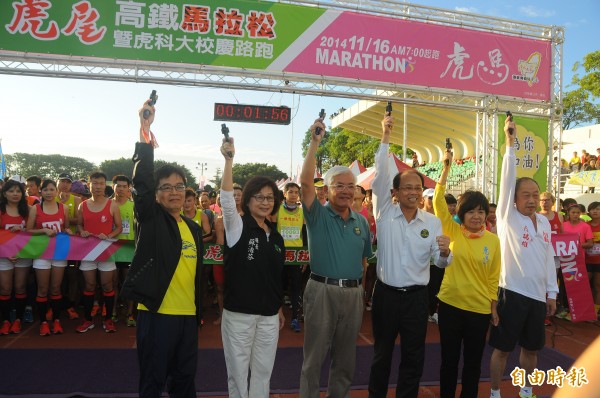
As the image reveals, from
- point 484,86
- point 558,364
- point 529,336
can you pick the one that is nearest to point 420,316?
point 529,336

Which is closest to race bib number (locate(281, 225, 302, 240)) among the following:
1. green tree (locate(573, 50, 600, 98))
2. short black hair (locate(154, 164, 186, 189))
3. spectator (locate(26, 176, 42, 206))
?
short black hair (locate(154, 164, 186, 189))

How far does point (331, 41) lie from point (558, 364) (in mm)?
6423

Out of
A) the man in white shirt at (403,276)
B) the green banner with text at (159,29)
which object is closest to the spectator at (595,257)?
the man in white shirt at (403,276)

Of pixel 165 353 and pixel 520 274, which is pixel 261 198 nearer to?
pixel 165 353

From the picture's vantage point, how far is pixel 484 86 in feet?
29.8

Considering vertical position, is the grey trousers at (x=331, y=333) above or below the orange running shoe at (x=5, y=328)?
above

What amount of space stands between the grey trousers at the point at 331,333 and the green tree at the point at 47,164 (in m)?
86.9

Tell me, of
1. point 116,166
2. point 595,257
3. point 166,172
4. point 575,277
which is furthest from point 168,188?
point 116,166

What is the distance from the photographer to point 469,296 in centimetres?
328

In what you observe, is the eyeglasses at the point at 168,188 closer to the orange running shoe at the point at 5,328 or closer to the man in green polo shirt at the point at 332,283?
the man in green polo shirt at the point at 332,283

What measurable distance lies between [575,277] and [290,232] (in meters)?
4.35

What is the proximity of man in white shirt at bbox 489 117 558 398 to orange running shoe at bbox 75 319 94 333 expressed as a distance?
4.45 metres

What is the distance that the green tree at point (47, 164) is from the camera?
8025 centimetres

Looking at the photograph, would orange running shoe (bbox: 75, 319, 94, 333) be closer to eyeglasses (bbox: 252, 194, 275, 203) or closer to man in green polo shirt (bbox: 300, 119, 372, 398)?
man in green polo shirt (bbox: 300, 119, 372, 398)
